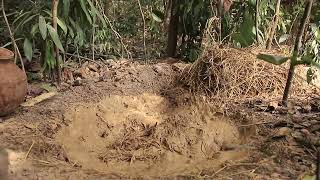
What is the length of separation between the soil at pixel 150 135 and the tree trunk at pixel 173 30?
1076mm

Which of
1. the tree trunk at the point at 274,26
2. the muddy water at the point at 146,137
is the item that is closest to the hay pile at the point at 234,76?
the muddy water at the point at 146,137

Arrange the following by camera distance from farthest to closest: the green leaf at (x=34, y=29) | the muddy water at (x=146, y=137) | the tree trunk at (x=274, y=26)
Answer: the tree trunk at (x=274, y=26)
the green leaf at (x=34, y=29)
the muddy water at (x=146, y=137)

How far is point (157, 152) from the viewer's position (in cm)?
350

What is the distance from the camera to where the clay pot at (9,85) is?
145 inches

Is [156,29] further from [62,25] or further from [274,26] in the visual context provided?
[62,25]

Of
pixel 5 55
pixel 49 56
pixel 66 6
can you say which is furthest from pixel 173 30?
pixel 5 55

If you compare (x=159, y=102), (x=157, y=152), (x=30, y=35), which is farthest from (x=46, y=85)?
(x=157, y=152)

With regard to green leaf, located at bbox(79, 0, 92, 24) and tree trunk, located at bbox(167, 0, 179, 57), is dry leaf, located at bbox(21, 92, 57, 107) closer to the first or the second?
green leaf, located at bbox(79, 0, 92, 24)

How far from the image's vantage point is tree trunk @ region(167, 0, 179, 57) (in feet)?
17.9

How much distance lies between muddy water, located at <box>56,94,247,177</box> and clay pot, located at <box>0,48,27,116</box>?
0.44 metres

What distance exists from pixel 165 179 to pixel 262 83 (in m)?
1.85

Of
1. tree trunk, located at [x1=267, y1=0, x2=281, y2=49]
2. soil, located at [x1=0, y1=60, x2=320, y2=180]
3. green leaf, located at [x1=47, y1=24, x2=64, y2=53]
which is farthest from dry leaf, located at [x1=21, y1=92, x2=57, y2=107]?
tree trunk, located at [x1=267, y1=0, x2=281, y2=49]

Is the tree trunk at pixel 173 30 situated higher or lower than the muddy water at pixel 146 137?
higher

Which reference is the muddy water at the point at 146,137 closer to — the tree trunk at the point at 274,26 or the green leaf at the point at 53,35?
the green leaf at the point at 53,35
